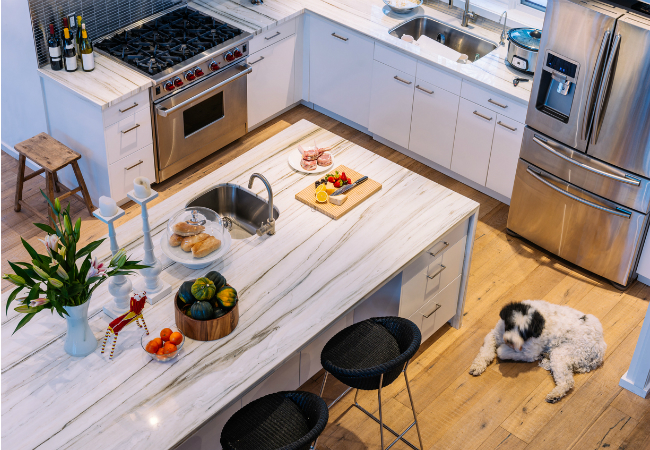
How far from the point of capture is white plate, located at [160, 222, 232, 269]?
10.7 feet

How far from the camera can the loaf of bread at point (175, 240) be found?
130 inches

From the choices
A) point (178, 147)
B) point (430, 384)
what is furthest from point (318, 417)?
point (178, 147)

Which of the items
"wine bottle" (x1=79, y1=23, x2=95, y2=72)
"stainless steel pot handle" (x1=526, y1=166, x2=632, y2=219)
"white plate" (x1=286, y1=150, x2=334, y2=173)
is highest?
"wine bottle" (x1=79, y1=23, x2=95, y2=72)

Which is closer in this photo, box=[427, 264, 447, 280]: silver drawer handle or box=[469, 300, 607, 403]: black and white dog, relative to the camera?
box=[427, 264, 447, 280]: silver drawer handle

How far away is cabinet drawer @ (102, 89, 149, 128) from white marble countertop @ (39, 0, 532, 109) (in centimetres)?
6

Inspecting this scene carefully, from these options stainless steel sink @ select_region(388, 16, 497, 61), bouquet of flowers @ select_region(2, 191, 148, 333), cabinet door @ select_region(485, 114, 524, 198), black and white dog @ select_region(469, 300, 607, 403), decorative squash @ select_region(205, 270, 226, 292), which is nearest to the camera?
bouquet of flowers @ select_region(2, 191, 148, 333)

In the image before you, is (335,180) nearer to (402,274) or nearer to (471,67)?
(402,274)

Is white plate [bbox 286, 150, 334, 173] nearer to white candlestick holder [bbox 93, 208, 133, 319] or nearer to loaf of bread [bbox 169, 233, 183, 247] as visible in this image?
loaf of bread [bbox 169, 233, 183, 247]

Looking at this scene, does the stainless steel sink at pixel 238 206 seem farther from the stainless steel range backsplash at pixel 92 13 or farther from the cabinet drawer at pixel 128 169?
the stainless steel range backsplash at pixel 92 13

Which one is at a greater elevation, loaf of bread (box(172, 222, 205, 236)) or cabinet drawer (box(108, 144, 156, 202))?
loaf of bread (box(172, 222, 205, 236))

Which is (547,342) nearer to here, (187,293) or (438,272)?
(438,272)

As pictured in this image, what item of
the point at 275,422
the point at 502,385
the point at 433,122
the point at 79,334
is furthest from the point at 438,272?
the point at 79,334

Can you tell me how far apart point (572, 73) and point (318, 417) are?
2.48 m

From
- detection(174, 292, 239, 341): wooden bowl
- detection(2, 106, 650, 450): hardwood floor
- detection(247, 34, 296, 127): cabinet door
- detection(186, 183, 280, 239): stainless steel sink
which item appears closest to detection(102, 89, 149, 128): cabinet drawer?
detection(2, 106, 650, 450): hardwood floor
